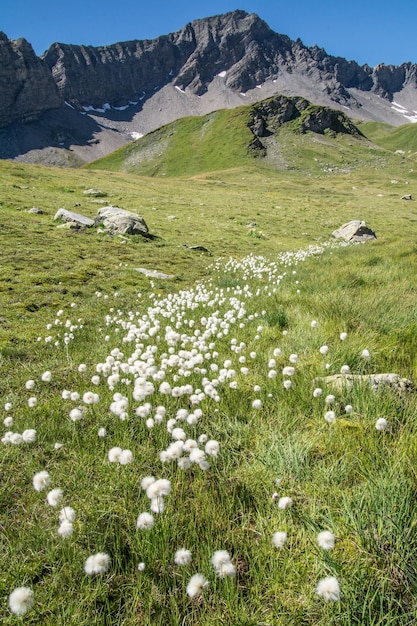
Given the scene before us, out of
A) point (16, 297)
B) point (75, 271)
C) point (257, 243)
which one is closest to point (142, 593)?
point (16, 297)

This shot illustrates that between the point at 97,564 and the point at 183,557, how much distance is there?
Result: 1.64ft

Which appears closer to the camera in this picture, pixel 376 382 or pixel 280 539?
pixel 280 539

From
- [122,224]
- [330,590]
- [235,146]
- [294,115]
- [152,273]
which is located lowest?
[152,273]

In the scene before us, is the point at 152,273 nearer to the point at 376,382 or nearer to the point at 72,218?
the point at 376,382

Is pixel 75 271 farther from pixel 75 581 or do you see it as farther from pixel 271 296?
pixel 75 581

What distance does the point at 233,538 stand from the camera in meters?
2.20

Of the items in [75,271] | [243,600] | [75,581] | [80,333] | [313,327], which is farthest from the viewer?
[75,271]

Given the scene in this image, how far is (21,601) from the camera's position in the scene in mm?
1763

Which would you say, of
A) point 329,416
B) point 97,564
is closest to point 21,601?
point 97,564

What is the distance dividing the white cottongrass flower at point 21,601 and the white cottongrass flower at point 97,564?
0.30 metres

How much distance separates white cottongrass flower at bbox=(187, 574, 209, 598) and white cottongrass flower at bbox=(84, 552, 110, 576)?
0.51m

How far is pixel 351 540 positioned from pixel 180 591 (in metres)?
1.03

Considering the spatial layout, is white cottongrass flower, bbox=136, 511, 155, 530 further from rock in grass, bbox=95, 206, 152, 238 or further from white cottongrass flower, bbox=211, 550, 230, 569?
rock in grass, bbox=95, 206, 152, 238

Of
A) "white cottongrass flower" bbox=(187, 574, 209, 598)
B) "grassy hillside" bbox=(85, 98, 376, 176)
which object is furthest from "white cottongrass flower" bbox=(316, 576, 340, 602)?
"grassy hillside" bbox=(85, 98, 376, 176)
